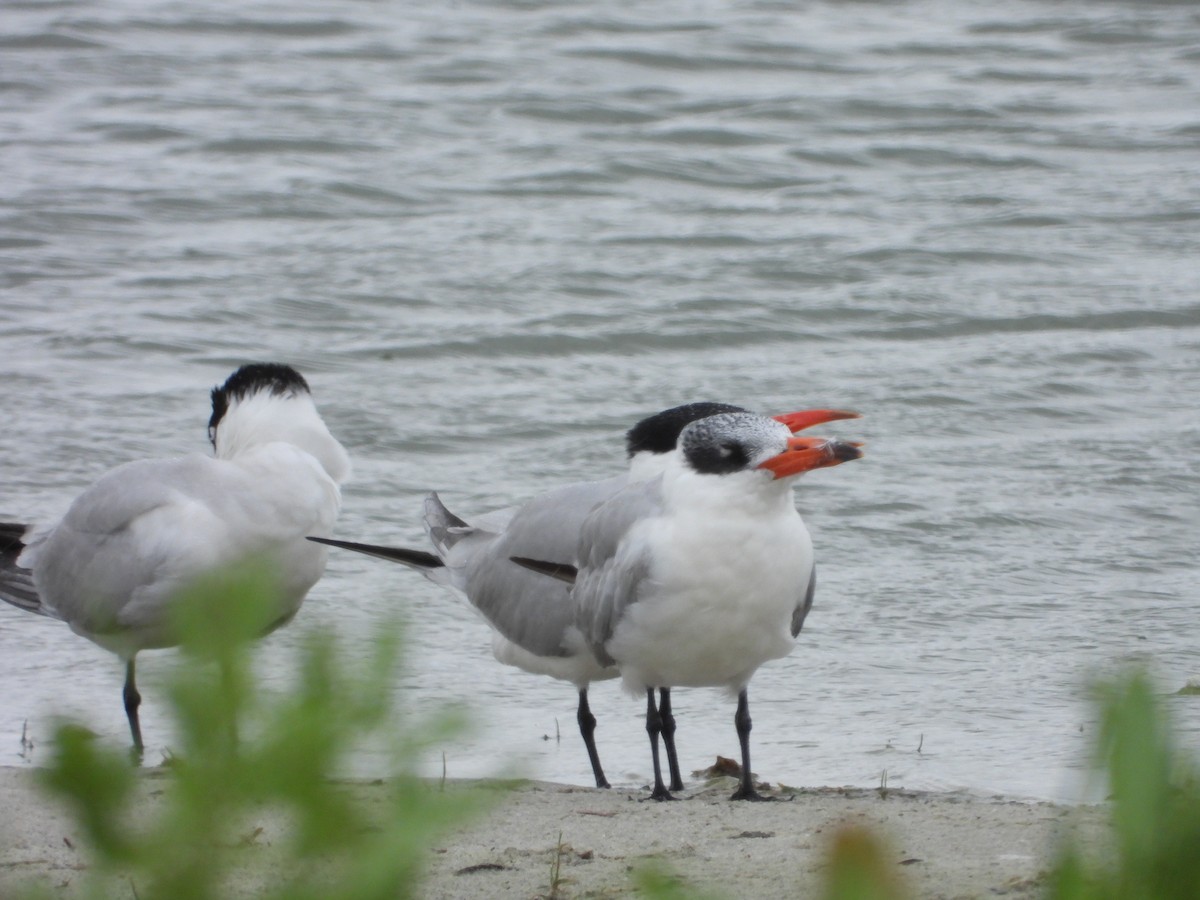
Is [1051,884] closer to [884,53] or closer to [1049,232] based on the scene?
[1049,232]

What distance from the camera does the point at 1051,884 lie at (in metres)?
1.04

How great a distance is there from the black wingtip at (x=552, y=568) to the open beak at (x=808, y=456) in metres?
0.85

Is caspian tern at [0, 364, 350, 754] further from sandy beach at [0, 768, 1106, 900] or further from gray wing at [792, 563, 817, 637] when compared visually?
gray wing at [792, 563, 817, 637]

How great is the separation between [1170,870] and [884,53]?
16.8 meters

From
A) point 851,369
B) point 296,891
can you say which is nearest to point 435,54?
point 851,369

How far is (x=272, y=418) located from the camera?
18.9 ft

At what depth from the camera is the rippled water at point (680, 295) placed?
239 inches

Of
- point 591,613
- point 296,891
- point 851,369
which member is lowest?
point 851,369

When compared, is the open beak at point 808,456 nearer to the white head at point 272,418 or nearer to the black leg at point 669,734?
the black leg at point 669,734

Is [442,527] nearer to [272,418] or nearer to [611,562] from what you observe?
[272,418]

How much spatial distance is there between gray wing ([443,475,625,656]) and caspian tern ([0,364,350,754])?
0.50m

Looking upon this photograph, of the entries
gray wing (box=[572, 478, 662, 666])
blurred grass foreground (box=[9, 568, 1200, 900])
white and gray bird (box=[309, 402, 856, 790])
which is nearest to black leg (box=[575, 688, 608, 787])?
white and gray bird (box=[309, 402, 856, 790])

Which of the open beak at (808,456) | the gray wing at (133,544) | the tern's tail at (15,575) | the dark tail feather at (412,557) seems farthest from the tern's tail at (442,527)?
the open beak at (808,456)

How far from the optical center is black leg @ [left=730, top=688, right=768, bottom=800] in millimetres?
4527
